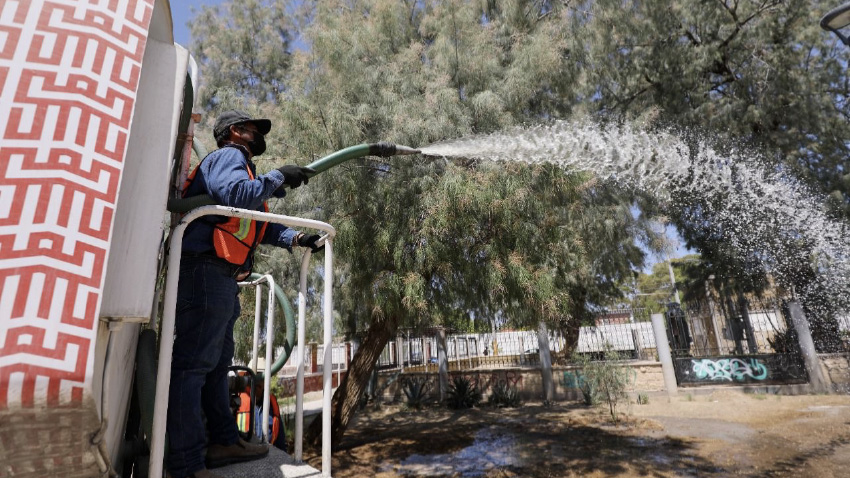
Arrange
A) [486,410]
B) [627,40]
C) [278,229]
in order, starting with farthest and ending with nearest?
[486,410] → [627,40] → [278,229]

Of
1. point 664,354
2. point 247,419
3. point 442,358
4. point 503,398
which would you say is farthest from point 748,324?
point 247,419

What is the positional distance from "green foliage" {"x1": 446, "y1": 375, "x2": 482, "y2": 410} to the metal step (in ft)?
36.9

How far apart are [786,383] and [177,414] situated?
14.2 meters

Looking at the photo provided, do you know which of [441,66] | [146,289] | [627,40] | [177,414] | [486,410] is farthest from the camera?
[486,410]

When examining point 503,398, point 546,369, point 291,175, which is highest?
point 291,175

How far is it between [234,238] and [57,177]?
844mm

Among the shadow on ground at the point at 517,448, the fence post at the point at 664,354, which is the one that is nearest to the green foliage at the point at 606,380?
the shadow on ground at the point at 517,448

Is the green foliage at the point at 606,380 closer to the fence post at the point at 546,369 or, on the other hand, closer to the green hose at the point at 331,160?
the fence post at the point at 546,369

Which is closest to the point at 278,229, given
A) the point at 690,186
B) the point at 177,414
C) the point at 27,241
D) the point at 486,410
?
the point at 177,414

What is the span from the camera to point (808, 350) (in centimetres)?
1130

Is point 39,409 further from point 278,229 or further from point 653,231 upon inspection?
point 653,231

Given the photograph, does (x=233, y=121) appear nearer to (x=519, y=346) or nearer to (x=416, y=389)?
(x=416, y=389)

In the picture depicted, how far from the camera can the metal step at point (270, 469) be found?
173 cm

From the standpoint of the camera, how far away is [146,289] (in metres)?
1.16
